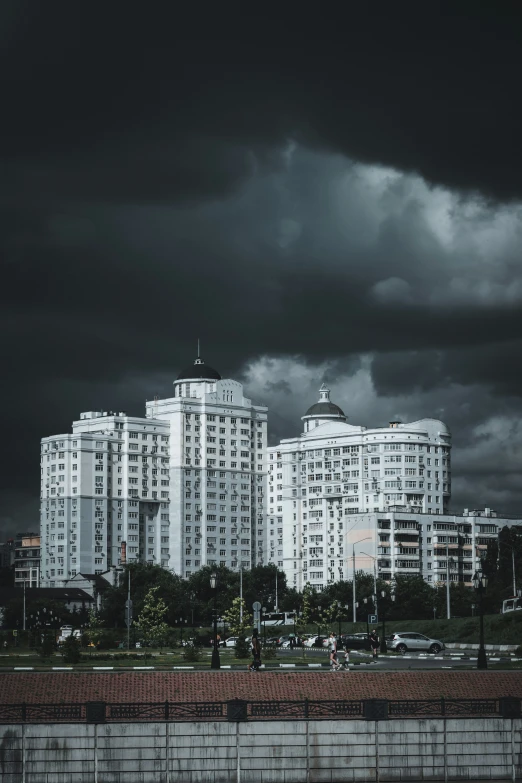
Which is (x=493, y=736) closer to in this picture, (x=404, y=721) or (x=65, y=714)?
(x=404, y=721)

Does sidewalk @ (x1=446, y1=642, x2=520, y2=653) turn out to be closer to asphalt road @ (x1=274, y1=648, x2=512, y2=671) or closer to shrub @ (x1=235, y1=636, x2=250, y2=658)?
asphalt road @ (x1=274, y1=648, x2=512, y2=671)

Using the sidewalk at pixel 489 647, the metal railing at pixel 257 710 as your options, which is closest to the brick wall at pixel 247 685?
the metal railing at pixel 257 710

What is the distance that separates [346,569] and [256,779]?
158 m

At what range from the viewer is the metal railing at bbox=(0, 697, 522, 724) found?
39.2m

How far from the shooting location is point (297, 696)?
43688 mm

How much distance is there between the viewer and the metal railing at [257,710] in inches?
1545

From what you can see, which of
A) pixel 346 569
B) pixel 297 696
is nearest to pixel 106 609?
pixel 346 569

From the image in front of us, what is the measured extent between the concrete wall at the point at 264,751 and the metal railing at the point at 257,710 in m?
0.32

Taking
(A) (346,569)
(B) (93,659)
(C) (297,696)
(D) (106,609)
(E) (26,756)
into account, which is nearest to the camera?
(E) (26,756)

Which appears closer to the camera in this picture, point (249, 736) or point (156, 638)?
point (249, 736)

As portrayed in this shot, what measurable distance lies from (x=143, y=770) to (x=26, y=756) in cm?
351

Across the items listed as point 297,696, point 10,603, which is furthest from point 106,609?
point 297,696

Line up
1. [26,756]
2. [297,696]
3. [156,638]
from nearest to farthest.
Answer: [26,756], [297,696], [156,638]

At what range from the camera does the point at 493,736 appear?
40.6 m
